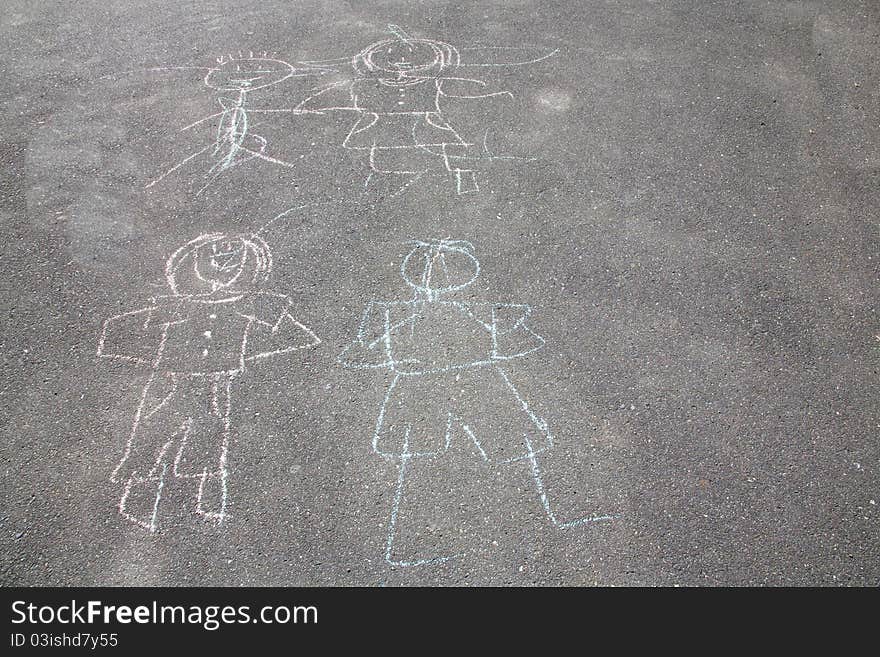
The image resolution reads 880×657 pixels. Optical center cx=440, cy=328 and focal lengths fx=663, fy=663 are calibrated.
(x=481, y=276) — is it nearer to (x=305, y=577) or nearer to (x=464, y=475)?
(x=464, y=475)

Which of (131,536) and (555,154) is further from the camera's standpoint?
(555,154)

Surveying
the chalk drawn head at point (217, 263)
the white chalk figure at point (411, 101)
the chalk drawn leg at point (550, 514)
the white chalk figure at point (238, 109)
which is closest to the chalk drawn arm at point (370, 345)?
the chalk drawn head at point (217, 263)

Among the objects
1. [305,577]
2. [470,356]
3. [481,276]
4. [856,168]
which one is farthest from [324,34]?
[305,577]

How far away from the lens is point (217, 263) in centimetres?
435

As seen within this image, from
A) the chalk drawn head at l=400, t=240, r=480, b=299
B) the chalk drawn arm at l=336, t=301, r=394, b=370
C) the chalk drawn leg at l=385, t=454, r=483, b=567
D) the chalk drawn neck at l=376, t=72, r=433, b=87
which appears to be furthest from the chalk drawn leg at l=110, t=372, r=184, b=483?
the chalk drawn neck at l=376, t=72, r=433, b=87

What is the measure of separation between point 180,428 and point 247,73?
377 cm

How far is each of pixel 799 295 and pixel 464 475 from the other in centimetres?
258

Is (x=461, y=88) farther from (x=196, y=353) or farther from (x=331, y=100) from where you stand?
(x=196, y=353)

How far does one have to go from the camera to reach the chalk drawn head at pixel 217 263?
4.24 meters

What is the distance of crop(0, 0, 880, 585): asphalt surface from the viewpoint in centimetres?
321

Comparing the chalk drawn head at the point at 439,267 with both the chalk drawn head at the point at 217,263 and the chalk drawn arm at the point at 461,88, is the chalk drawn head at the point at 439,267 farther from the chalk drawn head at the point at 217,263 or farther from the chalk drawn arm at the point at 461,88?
the chalk drawn arm at the point at 461,88

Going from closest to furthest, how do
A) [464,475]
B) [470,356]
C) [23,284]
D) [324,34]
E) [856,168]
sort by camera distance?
[464,475] → [470,356] → [23,284] → [856,168] → [324,34]

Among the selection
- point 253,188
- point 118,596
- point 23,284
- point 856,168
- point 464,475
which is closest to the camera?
point 118,596

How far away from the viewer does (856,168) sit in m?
5.23
